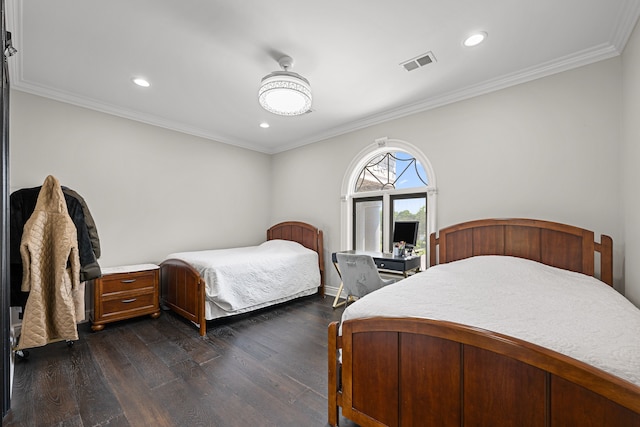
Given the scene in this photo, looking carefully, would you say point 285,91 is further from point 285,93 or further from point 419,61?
point 419,61


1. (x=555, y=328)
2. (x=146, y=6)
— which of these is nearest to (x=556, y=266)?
(x=555, y=328)

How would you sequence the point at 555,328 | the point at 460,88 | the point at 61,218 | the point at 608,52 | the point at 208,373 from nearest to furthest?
the point at 555,328 < the point at 208,373 < the point at 608,52 < the point at 61,218 < the point at 460,88

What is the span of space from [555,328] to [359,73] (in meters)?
2.48

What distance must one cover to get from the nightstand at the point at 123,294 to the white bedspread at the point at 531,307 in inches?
106

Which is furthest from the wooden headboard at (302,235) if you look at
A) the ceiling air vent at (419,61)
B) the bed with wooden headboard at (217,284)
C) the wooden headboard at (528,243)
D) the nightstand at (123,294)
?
the ceiling air vent at (419,61)

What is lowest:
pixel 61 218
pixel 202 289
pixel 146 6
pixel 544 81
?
pixel 202 289

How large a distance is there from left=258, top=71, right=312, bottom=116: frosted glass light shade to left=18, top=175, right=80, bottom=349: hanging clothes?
6.73ft

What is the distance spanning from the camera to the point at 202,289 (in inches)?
111

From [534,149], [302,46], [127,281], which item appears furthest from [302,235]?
[534,149]

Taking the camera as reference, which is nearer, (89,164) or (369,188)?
(89,164)

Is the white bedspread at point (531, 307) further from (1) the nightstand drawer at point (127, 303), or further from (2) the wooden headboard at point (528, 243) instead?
(1) the nightstand drawer at point (127, 303)

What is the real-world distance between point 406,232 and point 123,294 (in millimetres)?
3382

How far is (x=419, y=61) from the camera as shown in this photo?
2.45 meters

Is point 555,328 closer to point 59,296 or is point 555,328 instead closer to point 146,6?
point 146,6
